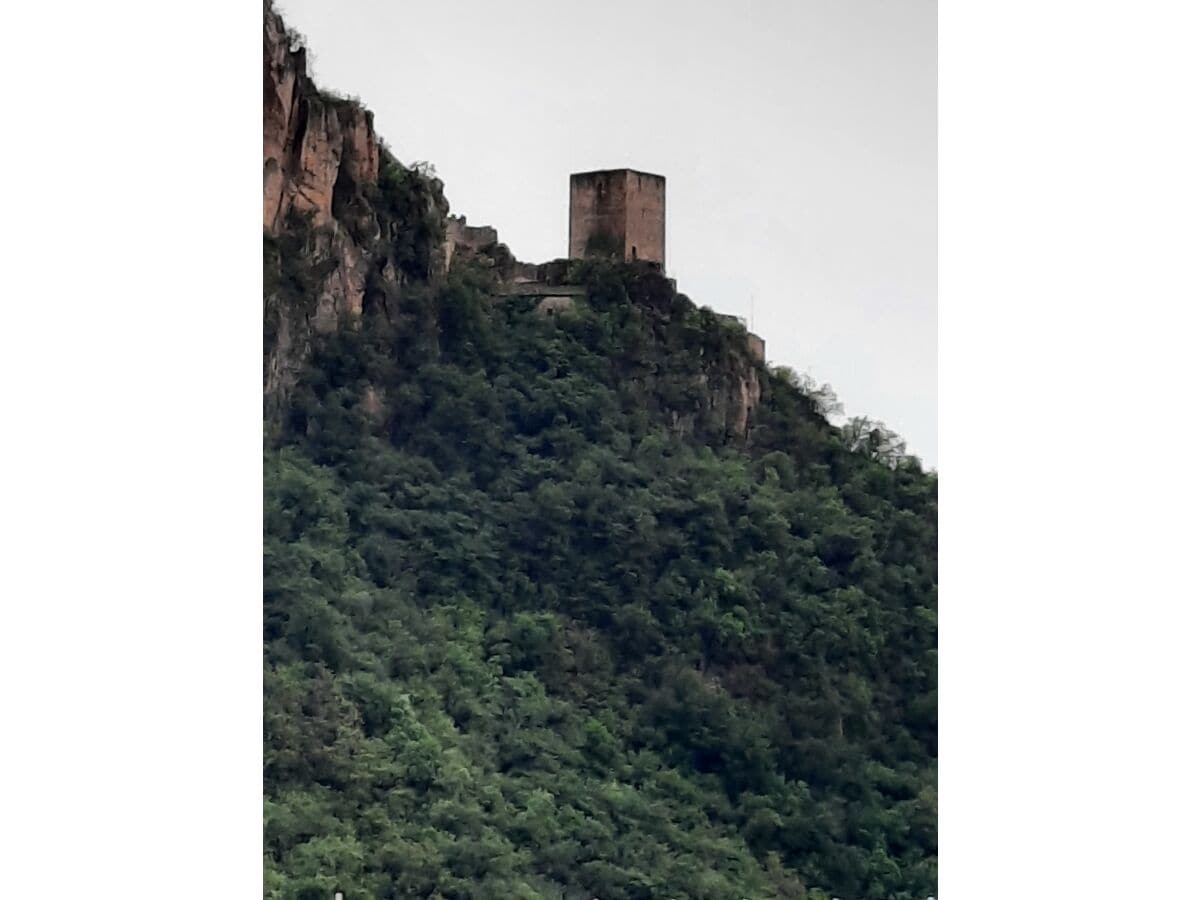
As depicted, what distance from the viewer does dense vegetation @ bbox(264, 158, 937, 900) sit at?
21.0ft

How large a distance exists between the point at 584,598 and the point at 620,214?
124 cm

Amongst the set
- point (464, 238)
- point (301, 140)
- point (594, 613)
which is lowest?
point (594, 613)

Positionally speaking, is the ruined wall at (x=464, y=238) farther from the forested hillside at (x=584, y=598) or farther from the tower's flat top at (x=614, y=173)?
the tower's flat top at (x=614, y=173)

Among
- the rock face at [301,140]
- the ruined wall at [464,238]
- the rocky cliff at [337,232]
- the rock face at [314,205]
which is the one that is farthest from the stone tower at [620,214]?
the rock face at [301,140]

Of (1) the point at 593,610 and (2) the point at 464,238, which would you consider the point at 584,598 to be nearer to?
(1) the point at 593,610

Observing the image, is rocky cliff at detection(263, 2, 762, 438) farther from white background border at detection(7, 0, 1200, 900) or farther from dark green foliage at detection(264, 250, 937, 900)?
white background border at detection(7, 0, 1200, 900)

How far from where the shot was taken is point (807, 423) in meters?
6.51

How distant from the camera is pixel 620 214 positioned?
6488 mm

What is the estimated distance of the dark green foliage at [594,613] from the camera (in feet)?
21.0
